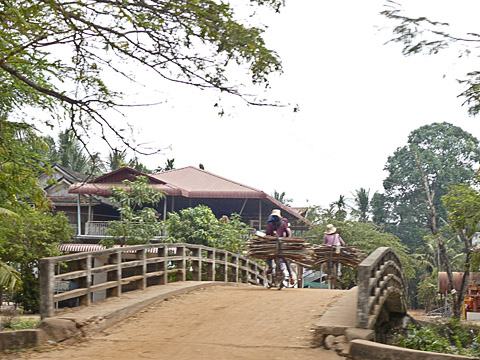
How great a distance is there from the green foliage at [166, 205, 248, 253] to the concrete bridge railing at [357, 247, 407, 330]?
954 cm

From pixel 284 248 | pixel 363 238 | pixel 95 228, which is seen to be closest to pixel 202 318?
pixel 284 248

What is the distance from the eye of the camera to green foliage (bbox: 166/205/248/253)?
25.1 metres

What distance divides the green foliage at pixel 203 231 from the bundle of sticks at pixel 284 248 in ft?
30.1

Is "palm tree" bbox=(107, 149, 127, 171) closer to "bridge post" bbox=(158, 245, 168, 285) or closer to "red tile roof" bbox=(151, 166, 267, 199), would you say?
"bridge post" bbox=(158, 245, 168, 285)

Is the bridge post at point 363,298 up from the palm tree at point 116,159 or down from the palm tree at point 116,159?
down

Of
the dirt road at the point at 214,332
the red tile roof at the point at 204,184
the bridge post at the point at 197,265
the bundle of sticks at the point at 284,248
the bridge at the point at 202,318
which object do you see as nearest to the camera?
the dirt road at the point at 214,332

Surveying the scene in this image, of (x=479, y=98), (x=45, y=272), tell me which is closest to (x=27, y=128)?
(x=45, y=272)

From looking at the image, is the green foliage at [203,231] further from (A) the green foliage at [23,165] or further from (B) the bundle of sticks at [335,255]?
(A) the green foliage at [23,165]

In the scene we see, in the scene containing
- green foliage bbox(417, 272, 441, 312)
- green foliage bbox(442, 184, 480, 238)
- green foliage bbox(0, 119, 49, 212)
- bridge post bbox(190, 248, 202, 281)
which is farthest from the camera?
green foliage bbox(417, 272, 441, 312)

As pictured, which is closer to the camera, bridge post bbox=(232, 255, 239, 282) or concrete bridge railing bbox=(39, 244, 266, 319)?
concrete bridge railing bbox=(39, 244, 266, 319)

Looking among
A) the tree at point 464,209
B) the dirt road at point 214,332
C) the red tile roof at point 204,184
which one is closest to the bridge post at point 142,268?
the dirt road at point 214,332

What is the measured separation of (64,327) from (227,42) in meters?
5.01

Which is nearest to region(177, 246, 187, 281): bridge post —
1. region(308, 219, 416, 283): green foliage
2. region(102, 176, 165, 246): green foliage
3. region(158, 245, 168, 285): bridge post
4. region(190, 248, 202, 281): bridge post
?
region(190, 248, 202, 281): bridge post

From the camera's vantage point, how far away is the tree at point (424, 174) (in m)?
61.3
